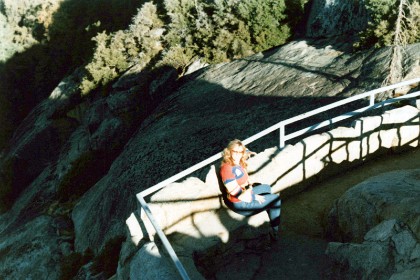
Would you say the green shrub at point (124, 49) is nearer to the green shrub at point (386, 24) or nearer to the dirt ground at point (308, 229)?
the green shrub at point (386, 24)

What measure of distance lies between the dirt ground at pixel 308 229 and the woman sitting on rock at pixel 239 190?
1.73 feet

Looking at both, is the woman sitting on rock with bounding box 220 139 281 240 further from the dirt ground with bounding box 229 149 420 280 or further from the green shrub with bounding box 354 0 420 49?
the green shrub with bounding box 354 0 420 49

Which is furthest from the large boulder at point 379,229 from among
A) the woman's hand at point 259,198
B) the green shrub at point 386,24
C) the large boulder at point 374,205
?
the green shrub at point 386,24

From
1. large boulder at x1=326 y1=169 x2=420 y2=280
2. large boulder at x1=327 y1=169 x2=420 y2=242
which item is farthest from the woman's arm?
large boulder at x1=327 y1=169 x2=420 y2=242

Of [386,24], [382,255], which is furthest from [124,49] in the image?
[382,255]

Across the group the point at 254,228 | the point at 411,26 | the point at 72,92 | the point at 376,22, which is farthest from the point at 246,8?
the point at 254,228

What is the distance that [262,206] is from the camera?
506 cm

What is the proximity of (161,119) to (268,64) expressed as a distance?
4808 millimetres

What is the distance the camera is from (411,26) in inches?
492

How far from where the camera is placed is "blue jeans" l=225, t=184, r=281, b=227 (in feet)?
16.4

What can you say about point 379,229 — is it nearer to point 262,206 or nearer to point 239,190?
point 262,206

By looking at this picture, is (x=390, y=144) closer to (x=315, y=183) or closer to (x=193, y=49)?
(x=315, y=183)

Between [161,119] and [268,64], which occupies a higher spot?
[268,64]

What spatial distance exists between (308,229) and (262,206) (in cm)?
109
